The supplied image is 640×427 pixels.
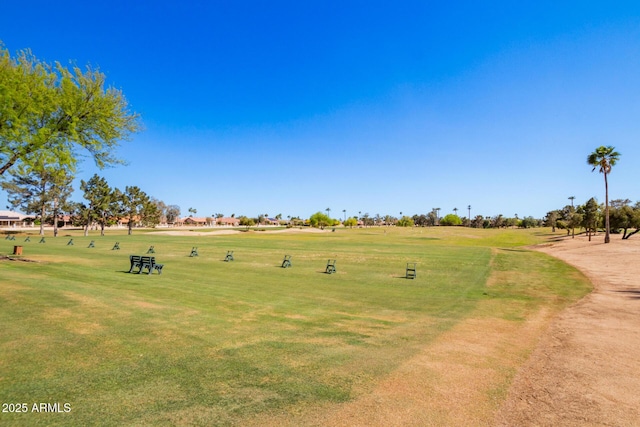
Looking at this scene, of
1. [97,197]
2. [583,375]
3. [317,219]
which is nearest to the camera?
[583,375]

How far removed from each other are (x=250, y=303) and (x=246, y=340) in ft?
17.7

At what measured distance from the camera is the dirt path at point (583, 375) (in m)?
6.25

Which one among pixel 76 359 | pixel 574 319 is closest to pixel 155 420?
pixel 76 359

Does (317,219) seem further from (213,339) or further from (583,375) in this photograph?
(583,375)

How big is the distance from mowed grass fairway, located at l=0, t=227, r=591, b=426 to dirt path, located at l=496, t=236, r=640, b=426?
2.11 feet

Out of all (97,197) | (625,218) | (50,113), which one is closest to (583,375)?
(50,113)

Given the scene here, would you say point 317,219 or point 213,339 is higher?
point 317,219

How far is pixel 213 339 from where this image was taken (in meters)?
9.82

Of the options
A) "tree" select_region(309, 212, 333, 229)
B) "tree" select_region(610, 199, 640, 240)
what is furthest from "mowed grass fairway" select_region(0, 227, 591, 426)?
"tree" select_region(309, 212, 333, 229)

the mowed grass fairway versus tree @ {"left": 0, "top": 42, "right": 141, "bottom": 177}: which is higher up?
tree @ {"left": 0, "top": 42, "right": 141, "bottom": 177}

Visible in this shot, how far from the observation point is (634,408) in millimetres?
6527

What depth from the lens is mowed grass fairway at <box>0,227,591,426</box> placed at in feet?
20.1

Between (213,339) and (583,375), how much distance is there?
32.2ft

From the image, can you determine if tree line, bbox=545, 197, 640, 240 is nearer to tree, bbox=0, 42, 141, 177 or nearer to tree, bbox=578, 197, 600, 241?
tree, bbox=578, 197, 600, 241
